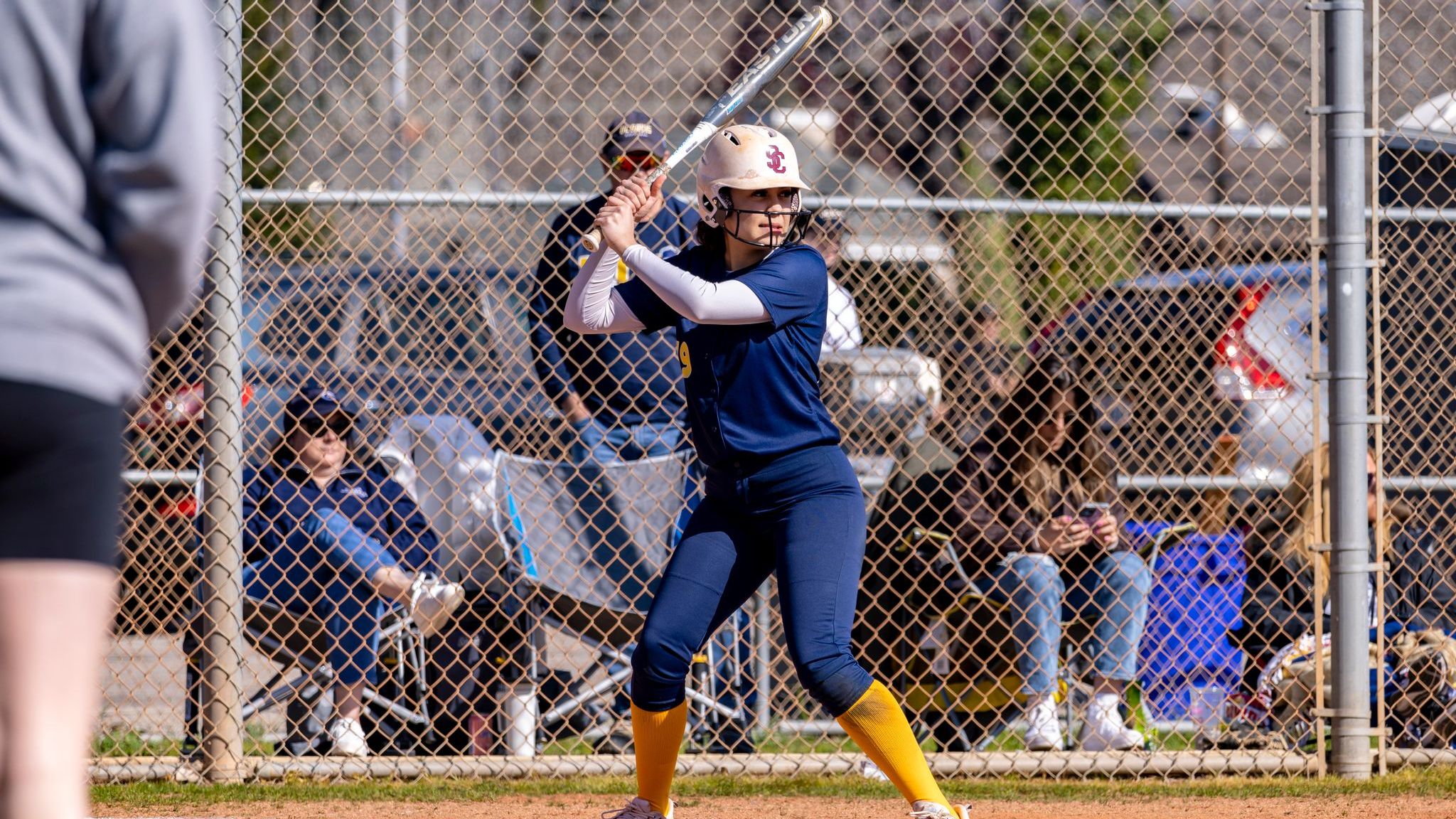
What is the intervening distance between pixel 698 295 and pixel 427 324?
351 centimetres

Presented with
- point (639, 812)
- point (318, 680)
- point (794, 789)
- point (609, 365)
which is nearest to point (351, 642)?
point (318, 680)

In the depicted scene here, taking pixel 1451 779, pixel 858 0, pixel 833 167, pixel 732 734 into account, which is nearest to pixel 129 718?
pixel 732 734

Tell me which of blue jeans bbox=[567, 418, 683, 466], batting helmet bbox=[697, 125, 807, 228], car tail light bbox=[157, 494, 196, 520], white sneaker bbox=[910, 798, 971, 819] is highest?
batting helmet bbox=[697, 125, 807, 228]

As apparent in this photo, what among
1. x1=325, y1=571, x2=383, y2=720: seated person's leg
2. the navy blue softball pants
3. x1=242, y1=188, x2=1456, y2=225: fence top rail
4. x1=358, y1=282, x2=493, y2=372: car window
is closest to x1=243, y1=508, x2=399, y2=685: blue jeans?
x1=325, y1=571, x2=383, y2=720: seated person's leg

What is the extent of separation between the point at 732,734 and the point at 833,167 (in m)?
7.20

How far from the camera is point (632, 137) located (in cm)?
525

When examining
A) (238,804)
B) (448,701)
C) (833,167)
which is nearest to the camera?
(238,804)

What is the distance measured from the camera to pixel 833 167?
11930mm

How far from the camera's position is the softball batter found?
3623mm

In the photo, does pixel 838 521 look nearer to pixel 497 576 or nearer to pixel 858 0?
pixel 497 576

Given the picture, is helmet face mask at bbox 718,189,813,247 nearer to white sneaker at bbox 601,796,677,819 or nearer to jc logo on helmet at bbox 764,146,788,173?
jc logo on helmet at bbox 764,146,788,173

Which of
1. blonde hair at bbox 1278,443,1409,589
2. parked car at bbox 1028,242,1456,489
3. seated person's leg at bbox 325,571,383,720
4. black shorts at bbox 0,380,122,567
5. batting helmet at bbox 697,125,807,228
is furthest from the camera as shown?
parked car at bbox 1028,242,1456,489

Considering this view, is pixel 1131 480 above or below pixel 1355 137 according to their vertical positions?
below

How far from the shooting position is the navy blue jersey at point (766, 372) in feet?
12.0
